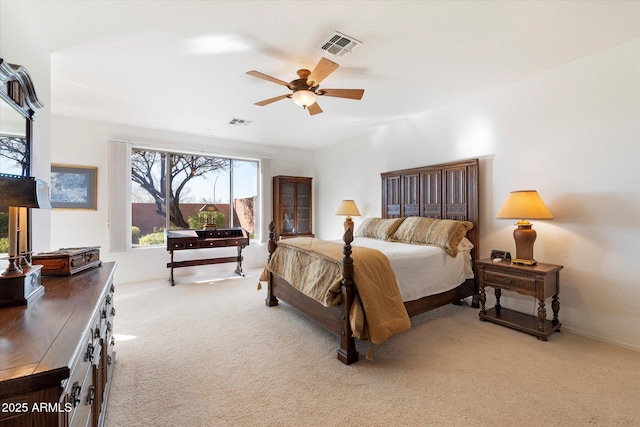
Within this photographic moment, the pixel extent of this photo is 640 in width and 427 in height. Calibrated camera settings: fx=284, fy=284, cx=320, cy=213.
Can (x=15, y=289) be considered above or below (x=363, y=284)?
above

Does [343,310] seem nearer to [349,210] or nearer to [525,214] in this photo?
[525,214]

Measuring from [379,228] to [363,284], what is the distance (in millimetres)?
1889

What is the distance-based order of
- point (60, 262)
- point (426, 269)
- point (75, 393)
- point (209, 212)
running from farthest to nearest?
point (209, 212) → point (426, 269) → point (60, 262) → point (75, 393)

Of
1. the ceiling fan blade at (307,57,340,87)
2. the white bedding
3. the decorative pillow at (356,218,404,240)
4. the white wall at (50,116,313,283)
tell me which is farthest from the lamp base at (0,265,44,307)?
the white wall at (50,116,313,283)

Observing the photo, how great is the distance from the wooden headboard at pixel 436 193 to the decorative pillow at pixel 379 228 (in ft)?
1.18

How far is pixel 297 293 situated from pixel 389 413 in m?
1.53

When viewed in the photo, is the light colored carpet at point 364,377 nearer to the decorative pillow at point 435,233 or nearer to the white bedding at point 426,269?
the white bedding at point 426,269

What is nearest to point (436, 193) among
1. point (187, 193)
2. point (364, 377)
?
point (364, 377)

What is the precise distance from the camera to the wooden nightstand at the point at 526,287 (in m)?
2.57

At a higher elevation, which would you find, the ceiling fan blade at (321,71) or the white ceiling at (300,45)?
the white ceiling at (300,45)

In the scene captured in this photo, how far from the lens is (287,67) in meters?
2.82

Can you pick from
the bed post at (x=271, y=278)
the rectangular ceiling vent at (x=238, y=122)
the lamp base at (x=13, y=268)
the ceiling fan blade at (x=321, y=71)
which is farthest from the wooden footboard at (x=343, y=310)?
the rectangular ceiling vent at (x=238, y=122)

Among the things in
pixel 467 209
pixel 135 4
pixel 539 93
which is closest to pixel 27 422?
pixel 135 4

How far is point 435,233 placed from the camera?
3338mm
